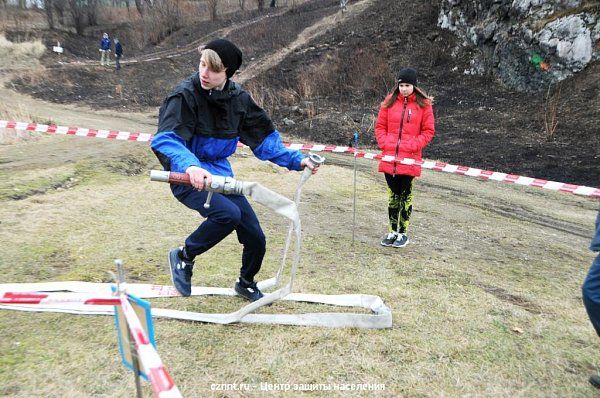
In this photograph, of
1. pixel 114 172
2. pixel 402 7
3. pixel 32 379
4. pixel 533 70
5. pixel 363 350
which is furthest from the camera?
pixel 402 7

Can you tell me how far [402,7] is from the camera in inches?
1188

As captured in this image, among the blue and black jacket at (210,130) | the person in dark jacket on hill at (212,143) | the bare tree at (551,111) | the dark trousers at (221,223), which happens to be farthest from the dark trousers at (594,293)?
the bare tree at (551,111)

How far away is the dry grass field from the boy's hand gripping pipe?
0.26 feet

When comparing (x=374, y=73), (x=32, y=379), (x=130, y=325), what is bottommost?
(x=32, y=379)

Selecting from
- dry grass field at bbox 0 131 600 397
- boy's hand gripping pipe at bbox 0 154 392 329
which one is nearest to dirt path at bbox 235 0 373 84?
dry grass field at bbox 0 131 600 397

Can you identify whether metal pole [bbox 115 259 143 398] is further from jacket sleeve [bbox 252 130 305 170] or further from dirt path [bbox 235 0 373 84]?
dirt path [bbox 235 0 373 84]

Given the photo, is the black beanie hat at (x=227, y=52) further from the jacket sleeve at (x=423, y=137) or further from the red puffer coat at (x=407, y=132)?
the jacket sleeve at (x=423, y=137)

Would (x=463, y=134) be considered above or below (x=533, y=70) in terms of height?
below

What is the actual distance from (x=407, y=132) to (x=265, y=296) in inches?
111

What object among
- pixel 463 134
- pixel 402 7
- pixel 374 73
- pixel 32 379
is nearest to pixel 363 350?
pixel 32 379

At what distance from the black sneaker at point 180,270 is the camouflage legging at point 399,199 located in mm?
2679

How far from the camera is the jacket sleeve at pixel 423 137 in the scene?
559cm

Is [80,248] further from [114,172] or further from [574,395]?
[574,395]

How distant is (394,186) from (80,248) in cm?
343
